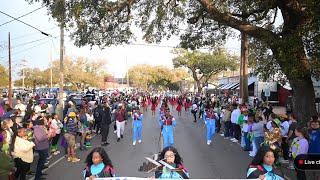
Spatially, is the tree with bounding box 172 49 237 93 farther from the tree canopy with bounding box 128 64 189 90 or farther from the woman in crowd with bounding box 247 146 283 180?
the woman in crowd with bounding box 247 146 283 180

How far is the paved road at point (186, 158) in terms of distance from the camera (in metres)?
12.1

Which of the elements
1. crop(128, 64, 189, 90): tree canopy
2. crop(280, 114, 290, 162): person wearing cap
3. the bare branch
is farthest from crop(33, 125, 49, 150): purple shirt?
crop(128, 64, 189, 90): tree canopy

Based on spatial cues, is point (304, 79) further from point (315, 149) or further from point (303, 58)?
point (315, 149)

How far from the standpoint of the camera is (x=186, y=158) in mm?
14594

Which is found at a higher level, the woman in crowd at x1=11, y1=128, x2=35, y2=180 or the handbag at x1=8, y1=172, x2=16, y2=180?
the woman in crowd at x1=11, y1=128, x2=35, y2=180

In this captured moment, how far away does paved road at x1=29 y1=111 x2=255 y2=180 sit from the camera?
1209cm

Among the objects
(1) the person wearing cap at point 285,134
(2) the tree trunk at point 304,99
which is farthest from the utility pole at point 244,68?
(1) the person wearing cap at point 285,134

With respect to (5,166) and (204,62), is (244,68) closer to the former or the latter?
(5,166)

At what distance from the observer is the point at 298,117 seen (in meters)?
16.5

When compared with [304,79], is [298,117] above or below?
below

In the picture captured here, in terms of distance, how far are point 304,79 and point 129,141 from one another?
744cm

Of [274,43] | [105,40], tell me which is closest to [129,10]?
[105,40]

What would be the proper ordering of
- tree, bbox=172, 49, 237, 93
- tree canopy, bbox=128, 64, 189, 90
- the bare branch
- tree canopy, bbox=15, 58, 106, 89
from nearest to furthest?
the bare branch < tree, bbox=172, 49, 237, 93 < tree canopy, bbox=15, 58, 106, 89 < tree canopy, bbox=128, 64, 189, 90

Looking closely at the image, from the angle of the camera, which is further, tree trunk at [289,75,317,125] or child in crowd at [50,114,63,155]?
tree trunk at [289,75,317,125]
